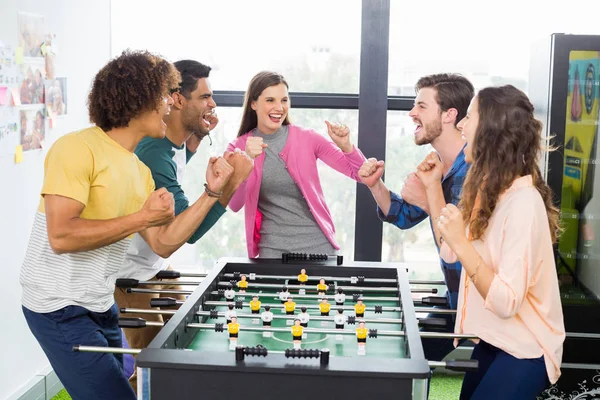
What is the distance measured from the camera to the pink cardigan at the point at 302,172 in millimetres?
3617

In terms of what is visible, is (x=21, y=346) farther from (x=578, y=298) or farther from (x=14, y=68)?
(x=578, y=298)

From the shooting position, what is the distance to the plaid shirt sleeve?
11.3 ft

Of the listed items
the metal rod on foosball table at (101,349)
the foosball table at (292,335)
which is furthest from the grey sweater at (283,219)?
the metal rod on foosball table at (101,349)

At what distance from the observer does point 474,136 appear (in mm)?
2363

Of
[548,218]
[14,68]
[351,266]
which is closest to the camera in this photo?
[548,218]

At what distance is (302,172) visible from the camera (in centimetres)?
362

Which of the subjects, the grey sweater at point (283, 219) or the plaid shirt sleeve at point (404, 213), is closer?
the plaid shirt sleeve at point (404, 213)

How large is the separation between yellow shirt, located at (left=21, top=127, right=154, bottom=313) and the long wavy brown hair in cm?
111

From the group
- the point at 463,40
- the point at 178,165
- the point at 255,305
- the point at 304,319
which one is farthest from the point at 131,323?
the point at 463,40

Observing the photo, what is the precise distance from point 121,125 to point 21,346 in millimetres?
1531

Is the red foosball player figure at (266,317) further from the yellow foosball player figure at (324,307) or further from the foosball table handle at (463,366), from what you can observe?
the foosball table handle at (463,366)

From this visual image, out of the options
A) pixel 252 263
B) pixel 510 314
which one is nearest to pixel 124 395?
pixel 252 263

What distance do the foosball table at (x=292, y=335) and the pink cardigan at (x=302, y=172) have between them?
1.79ft

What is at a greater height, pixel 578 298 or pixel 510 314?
pixel 510 314
